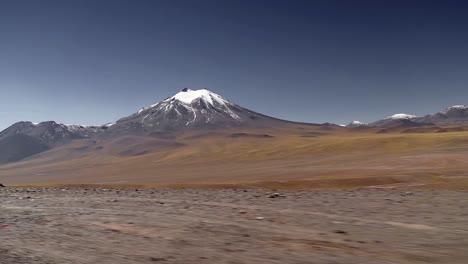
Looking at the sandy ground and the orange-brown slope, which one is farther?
the orange-brown slope

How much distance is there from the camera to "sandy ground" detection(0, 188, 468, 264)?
23.8 ft

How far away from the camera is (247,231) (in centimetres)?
931

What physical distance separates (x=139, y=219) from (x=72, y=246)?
10.2 feet

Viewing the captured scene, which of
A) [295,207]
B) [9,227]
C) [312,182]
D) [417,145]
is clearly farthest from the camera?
[417,145]

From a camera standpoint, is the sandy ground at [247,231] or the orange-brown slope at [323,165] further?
the orange-brown slope at [323,165]

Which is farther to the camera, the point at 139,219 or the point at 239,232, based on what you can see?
the point at 139,219

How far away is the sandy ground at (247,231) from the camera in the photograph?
7262mm

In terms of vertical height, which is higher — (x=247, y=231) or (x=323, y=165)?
(x=323, y=165)

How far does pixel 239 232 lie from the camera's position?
922 cm

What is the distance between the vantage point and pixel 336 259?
269 inches

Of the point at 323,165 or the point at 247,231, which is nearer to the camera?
the point at 247,231

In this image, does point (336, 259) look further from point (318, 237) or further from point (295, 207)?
point (295, 207)

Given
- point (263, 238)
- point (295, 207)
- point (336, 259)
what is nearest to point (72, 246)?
point (263, 238)

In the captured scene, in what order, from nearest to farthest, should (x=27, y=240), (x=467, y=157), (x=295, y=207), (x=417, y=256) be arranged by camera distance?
1. (x=417, y=256)
2. (x=27, y=240)
3. (x=295, y=207)
4. (x=467, y=157)
